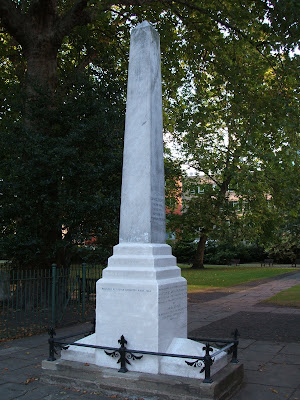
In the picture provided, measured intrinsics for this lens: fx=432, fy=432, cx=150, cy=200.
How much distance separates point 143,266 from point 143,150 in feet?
5.59

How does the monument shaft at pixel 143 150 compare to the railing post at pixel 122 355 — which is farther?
the monument shaft at pixel 143 150

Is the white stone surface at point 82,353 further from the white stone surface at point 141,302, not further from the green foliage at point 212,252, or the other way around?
the green foliage at point 212,252

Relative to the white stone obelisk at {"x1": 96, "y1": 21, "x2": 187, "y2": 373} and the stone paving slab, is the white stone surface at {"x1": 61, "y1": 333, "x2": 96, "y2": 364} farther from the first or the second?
the stone paving slab

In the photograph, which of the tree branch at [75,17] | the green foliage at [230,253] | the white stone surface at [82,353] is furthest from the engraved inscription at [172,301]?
the green foliage at [230,253]

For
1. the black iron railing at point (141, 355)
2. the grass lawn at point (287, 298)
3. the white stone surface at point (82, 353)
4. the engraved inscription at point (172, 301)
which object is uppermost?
the engraved inscription at point (172, 301)

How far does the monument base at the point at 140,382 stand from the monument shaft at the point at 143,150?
5.99 ft

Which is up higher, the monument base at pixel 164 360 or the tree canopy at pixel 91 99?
the tree canopy at pixel 91 99

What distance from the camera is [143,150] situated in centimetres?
639

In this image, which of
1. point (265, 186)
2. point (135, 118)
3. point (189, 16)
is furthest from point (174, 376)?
point (265, 186)

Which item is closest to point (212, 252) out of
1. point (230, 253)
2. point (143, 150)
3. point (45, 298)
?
point (230, 253)

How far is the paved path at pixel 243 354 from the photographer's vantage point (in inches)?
220

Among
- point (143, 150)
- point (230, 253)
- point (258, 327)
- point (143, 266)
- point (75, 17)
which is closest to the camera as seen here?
point (143, 266)

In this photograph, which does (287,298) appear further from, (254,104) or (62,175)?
(62,175)

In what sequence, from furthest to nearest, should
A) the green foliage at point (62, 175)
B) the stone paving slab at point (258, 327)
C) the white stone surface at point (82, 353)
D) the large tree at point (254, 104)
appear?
the large tree at point (254, 104) < the green foliage at point (62, 175) < the stone paving slab at point (258, 327) < the white stone surface at point (82, 353)
